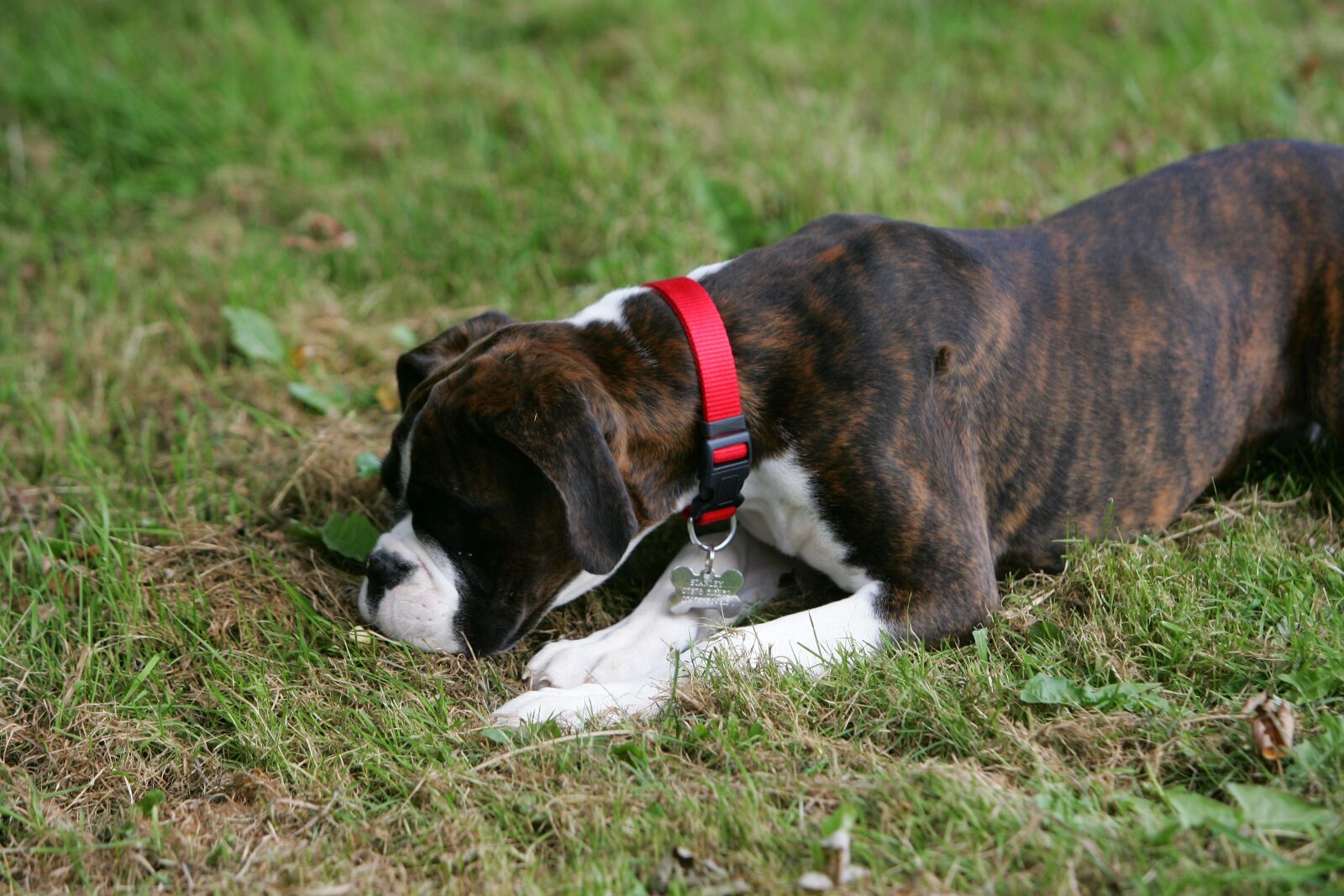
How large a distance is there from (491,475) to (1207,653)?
1.90m

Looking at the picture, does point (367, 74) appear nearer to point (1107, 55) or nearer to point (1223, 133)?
point (1107, 55)

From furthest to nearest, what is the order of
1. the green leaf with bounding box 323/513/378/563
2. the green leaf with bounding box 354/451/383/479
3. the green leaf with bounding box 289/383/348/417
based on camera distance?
the green leaf with bounding box 289/383/348/417 → the green leaf with bounding box 354/451/383/479 → the green leaf with bounding box 323/513/378/563

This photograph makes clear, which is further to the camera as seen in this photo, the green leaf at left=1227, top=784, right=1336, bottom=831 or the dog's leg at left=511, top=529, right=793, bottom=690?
the dog's leg at left=511, top=529, right=793, bottom=690

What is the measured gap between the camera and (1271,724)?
113 inches

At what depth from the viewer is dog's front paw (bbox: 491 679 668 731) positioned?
3246 mm

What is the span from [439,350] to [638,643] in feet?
3.51

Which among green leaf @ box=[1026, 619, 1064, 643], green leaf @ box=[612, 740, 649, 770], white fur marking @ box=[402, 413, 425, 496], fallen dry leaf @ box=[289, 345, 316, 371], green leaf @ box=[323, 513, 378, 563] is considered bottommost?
green leaf @ box=[1026, 619, 1064, 643]

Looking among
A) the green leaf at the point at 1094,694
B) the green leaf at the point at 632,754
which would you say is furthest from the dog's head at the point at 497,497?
the green leaf at the point at 1094,694

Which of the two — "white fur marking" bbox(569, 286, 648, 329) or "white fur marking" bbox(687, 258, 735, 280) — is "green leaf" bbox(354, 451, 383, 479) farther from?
"white fur marking" bbox(687, 258, 735, 280)

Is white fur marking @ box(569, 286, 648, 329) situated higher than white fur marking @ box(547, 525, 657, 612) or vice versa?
white fur marking @ box(569, 286, 648, 329)

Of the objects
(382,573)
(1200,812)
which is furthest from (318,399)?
(1200,812)

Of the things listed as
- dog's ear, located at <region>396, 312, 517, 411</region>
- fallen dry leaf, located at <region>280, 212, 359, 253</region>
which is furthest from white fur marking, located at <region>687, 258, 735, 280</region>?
fallen dry leaf, located at <region>280, 212, 359, 253</region>

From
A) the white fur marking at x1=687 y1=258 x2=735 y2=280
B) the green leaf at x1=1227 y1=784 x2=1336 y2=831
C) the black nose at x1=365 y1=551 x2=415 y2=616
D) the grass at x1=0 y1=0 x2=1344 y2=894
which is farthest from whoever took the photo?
the white fur marking at x1=687 y1=258 x2=735 y2=280

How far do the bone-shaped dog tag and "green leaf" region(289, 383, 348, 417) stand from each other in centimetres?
187
